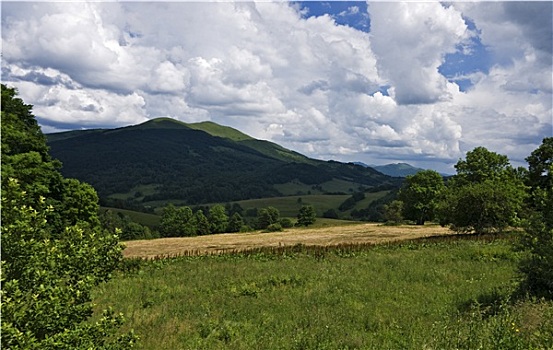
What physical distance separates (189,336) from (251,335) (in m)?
2.21

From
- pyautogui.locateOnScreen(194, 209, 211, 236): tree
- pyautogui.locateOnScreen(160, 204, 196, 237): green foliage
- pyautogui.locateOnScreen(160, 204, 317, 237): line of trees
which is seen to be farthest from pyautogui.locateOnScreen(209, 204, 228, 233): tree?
pyautogui.locateOnScreen(160, 204, 196, 237): green foliage

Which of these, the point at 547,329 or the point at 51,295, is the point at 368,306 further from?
the point at 51,295

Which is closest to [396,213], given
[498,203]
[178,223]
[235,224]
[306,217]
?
[306,217]

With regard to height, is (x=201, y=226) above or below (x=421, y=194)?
below

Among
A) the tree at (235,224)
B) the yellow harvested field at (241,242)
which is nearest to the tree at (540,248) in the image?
the yellow harvested field at (241,242)

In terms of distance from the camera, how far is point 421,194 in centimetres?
7775

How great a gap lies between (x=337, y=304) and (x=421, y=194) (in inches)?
2604

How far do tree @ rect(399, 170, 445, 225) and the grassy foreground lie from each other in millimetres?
49539

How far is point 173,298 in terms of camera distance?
19594 mm

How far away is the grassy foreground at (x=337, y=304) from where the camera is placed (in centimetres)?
1196

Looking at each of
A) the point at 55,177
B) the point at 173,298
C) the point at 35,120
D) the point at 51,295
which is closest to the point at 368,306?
the point at 173,298

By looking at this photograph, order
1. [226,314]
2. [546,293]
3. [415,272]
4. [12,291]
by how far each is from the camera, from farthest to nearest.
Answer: [415,272] → [226,314] → [546,293] → [12,291]

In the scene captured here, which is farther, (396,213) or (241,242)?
(396,213)

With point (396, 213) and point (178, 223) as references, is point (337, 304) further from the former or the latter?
point (178, 223)
